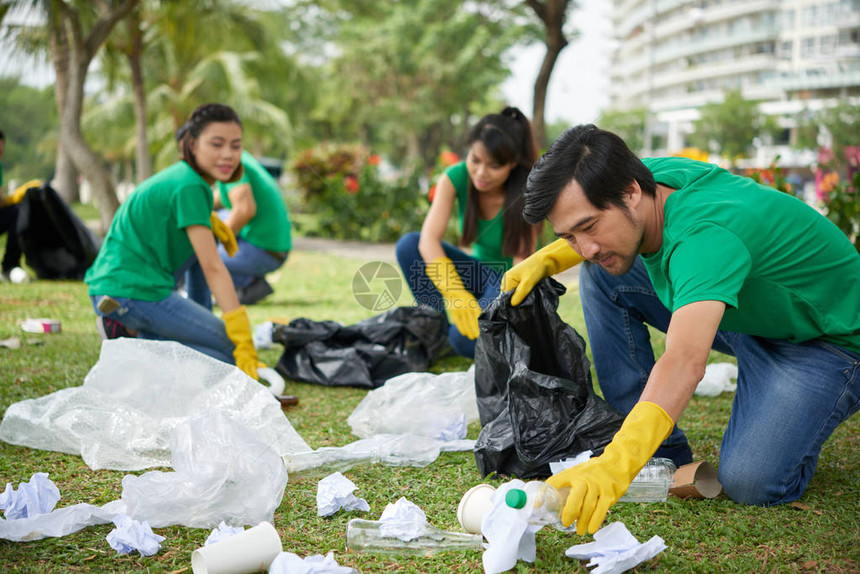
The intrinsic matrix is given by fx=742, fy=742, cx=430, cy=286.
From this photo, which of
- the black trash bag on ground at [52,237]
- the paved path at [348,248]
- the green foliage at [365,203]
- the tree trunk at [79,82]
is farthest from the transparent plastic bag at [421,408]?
the green foliage at [365,203]

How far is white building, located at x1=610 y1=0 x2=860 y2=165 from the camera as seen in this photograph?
54.7 metres

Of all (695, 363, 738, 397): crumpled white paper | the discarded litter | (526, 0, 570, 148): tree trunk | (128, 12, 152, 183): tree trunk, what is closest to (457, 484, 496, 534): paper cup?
(695, 363, 738, 397): crumpled white paper

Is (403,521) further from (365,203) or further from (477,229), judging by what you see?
(365,203)

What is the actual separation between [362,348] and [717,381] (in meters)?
1.53

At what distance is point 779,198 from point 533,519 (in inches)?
39.4

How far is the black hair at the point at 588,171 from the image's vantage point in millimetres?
1658

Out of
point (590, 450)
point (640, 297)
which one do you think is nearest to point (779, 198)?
point (640, 297)

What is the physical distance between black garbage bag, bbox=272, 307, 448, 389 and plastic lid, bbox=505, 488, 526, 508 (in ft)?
5.61

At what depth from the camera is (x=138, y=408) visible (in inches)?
96.1

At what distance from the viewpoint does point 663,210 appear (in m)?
1.80

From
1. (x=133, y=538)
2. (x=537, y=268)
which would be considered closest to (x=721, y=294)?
(x=537, y=268)

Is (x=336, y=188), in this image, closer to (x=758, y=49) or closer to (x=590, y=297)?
(x=590, y=297)

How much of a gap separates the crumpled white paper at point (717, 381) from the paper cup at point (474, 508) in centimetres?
160

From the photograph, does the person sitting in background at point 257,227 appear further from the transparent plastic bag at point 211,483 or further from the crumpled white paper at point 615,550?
the crumpled white paper at point 615,550
